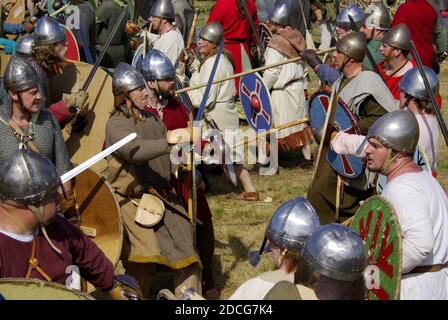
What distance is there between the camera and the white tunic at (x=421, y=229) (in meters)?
3.99

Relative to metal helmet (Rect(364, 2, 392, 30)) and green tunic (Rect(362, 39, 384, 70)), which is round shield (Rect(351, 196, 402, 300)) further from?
metal helmet (Rect(364, 2, 392, 30))

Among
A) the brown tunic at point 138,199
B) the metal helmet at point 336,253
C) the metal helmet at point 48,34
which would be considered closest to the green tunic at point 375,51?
the metal helmet at point 48,34

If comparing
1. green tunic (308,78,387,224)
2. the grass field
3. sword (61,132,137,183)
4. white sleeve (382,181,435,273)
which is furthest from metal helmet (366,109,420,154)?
the grass field

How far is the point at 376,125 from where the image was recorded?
175 inches

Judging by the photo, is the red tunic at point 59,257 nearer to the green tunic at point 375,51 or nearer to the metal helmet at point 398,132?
the metal helmet at point 398,132

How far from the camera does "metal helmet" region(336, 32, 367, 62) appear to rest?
5.93 m

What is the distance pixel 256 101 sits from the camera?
26.3 ft

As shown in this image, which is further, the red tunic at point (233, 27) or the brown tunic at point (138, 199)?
the red tunic at point (233, 27)

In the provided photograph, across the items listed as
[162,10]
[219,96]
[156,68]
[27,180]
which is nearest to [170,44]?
[162,10]

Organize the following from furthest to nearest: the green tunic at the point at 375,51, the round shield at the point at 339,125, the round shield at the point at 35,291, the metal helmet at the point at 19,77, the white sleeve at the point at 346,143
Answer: the green tunic at the point at 375,51, the round shield at the point at 339,125, the white sleeve at the point at 346,143, the metal helmet at the point at 19,77, the round shield at the point at 35,291

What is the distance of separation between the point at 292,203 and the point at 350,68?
2.22 m

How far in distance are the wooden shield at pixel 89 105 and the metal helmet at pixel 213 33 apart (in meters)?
1.27

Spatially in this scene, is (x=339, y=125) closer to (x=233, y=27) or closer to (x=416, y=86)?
A: (x=416, y=86)

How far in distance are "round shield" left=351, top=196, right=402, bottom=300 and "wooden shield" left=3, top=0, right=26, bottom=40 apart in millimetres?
7091
